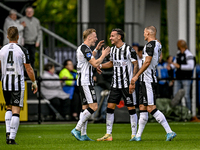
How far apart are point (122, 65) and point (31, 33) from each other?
21.8 ft

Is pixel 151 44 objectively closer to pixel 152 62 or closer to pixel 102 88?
pixel 152 62

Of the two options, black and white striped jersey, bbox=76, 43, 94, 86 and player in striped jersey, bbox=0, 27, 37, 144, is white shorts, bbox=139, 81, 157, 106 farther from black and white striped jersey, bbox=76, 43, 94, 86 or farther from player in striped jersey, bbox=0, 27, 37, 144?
player in striped jersey, bbox=0, 27, 37, 144

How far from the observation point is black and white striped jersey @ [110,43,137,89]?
30.3ft

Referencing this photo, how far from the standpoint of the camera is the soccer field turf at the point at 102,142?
27.1 feet

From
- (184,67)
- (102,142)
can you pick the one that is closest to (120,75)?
(102,142)

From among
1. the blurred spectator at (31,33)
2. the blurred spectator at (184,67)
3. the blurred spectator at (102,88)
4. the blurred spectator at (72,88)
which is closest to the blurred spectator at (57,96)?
the blurred spectator at (72,88)

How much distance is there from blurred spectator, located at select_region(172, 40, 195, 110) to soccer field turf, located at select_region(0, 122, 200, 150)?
157 cm

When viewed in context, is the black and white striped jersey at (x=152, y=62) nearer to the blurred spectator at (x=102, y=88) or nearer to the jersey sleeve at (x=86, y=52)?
the jersey sleeve at (x=86, y=52)

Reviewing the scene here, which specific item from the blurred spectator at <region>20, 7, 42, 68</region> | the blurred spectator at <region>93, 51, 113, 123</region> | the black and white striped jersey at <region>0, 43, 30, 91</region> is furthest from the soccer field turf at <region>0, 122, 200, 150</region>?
the blurred spectator at <region>20, 7, 42, 68</region>

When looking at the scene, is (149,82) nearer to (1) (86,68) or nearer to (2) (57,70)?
(1) (86,68)

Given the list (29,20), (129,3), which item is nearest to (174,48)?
(129,3)

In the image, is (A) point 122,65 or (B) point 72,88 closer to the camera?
(A) point 122,65

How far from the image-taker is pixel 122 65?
30.5 feet

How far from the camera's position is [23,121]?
14.1 metres
